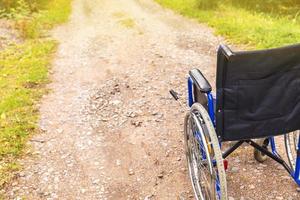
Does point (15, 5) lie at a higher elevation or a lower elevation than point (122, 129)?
higher

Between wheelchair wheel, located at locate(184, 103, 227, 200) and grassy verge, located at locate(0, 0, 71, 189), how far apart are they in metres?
2.48

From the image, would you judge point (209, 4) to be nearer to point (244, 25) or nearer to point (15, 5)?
point (244, 25)

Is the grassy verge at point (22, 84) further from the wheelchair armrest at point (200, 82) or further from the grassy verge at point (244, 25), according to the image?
the grassy verge at point (244, 25)

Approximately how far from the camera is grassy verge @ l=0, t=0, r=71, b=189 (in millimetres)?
5595

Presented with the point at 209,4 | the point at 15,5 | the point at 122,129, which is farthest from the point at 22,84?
the point at 15,5

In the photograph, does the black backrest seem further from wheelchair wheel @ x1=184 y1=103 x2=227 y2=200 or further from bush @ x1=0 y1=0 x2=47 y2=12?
bush @ x1=0 y1=0 x2=47 y2=12

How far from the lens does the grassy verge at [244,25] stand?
9.30 metres

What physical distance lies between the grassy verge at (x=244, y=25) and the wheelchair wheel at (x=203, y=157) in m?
5.48

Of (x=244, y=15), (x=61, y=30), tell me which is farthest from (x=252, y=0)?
(x=61, y=30)

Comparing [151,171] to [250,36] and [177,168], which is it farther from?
[250,36]

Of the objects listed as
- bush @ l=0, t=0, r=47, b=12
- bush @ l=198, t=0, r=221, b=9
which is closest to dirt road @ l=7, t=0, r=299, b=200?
bush @ l=198, t=0, r=221, b=9

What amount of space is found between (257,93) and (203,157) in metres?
0.88

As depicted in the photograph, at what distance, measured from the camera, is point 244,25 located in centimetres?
1064

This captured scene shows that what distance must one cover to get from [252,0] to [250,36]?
6.48m
